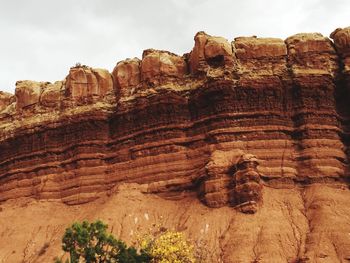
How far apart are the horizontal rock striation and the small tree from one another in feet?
35.1

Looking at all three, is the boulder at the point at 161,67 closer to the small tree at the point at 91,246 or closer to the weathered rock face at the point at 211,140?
the weathered rock face at the point at 211,140

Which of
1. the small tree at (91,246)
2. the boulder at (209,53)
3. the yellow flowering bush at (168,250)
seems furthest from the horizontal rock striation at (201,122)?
the small tree at (91,246)

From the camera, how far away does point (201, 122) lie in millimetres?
47188

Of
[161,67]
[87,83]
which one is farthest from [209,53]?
[87,83]

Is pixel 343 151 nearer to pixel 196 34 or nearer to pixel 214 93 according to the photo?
pixel 214 93

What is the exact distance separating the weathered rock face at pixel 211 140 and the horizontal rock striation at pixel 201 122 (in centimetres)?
8

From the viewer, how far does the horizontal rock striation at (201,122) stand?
148 feet

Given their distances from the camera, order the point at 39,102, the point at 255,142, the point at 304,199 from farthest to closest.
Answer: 1. the point at 39,102
2. the point at 255,142
3. the point at 304,199

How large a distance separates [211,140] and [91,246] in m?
15.8

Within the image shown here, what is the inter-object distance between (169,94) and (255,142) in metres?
7.44

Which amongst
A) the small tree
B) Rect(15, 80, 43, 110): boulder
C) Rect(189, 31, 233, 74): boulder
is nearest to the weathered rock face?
Rect(189, 31, 233, 74): boulder

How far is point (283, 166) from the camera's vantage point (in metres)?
44.6

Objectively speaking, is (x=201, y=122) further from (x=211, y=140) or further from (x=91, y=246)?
(x=91, y=246)

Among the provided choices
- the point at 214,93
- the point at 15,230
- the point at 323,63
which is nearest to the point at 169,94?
the point at 214,93
